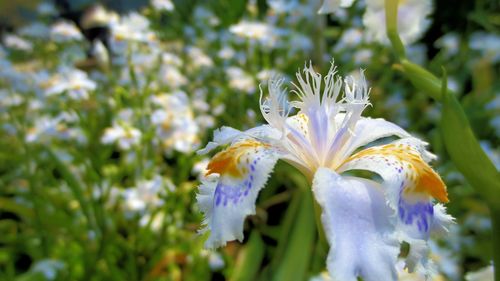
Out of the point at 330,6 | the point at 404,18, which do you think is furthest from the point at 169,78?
the point at 330,6

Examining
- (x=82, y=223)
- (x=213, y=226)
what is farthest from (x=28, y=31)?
(x=213, y=226)

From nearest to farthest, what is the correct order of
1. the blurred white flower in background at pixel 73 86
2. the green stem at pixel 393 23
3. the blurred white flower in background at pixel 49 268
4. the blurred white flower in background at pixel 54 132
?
the green stem at pixel 393 23 → the blurred white flower in background at pixel 49 268 → the blurred white flower in background at pixel 73 86 → the blurred white flower in background at pixel 54 132

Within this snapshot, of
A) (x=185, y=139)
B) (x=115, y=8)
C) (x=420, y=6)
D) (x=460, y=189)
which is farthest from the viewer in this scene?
(x=115, y=8)

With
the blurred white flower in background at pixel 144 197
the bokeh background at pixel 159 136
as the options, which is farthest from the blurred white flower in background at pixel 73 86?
the blurred white flower in background at pixel 144 197

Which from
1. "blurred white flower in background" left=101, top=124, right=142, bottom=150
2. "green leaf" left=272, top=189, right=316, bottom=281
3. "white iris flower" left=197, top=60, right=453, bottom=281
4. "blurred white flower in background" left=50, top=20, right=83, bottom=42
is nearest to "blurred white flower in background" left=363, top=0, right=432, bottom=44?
"white iris flower" left=197, top=60, right=453, bottom=281

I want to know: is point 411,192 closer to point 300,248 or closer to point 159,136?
point 300,248

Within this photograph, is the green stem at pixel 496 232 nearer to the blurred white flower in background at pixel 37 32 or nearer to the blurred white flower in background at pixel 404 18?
the blurred white flower in background at pixel 404 18

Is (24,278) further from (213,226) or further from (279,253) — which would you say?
(213,226)
